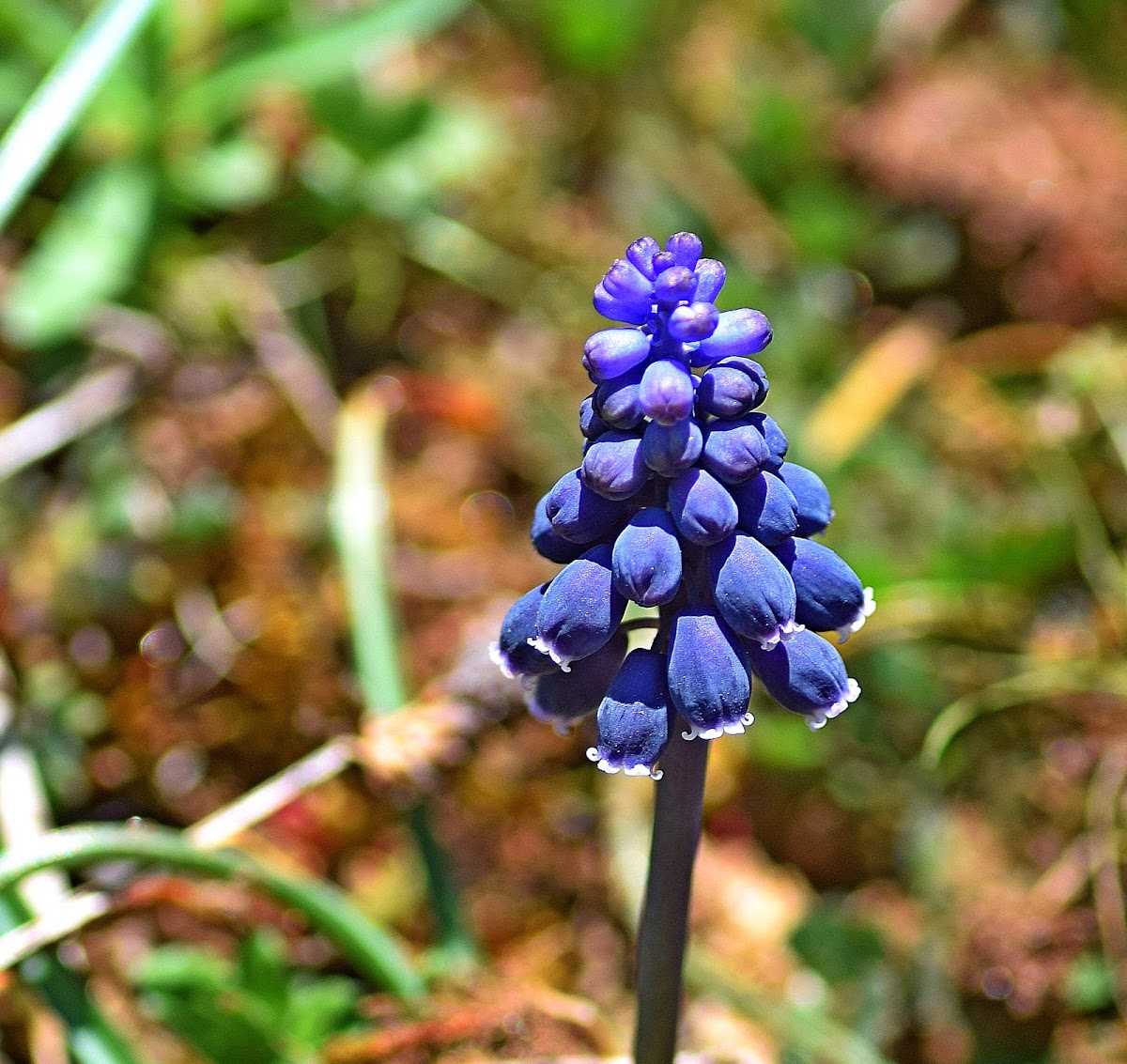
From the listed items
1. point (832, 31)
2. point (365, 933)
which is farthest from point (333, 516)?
point (832, 31)

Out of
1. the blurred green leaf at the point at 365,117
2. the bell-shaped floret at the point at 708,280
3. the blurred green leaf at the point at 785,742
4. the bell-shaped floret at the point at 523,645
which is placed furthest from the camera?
the blurred green leaf at the point at 365,117

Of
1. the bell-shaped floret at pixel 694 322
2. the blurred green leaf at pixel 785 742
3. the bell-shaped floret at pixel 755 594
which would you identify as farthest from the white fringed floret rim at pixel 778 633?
the blurred green leaf at pixel 785 742

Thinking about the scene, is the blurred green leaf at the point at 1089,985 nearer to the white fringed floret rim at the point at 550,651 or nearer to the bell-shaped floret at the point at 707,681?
the bell-shaped floret at the point at 707,681

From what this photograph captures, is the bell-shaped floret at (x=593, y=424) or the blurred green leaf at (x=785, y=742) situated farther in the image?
the blurred green leaf at (x=785, y=742)

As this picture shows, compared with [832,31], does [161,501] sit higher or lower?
lower

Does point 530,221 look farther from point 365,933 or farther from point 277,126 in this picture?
point 365,933

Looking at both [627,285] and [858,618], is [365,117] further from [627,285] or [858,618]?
[858,618]

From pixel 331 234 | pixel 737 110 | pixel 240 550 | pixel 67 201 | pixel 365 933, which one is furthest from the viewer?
pixel 737 110

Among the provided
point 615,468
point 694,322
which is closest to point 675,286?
point 694,322
